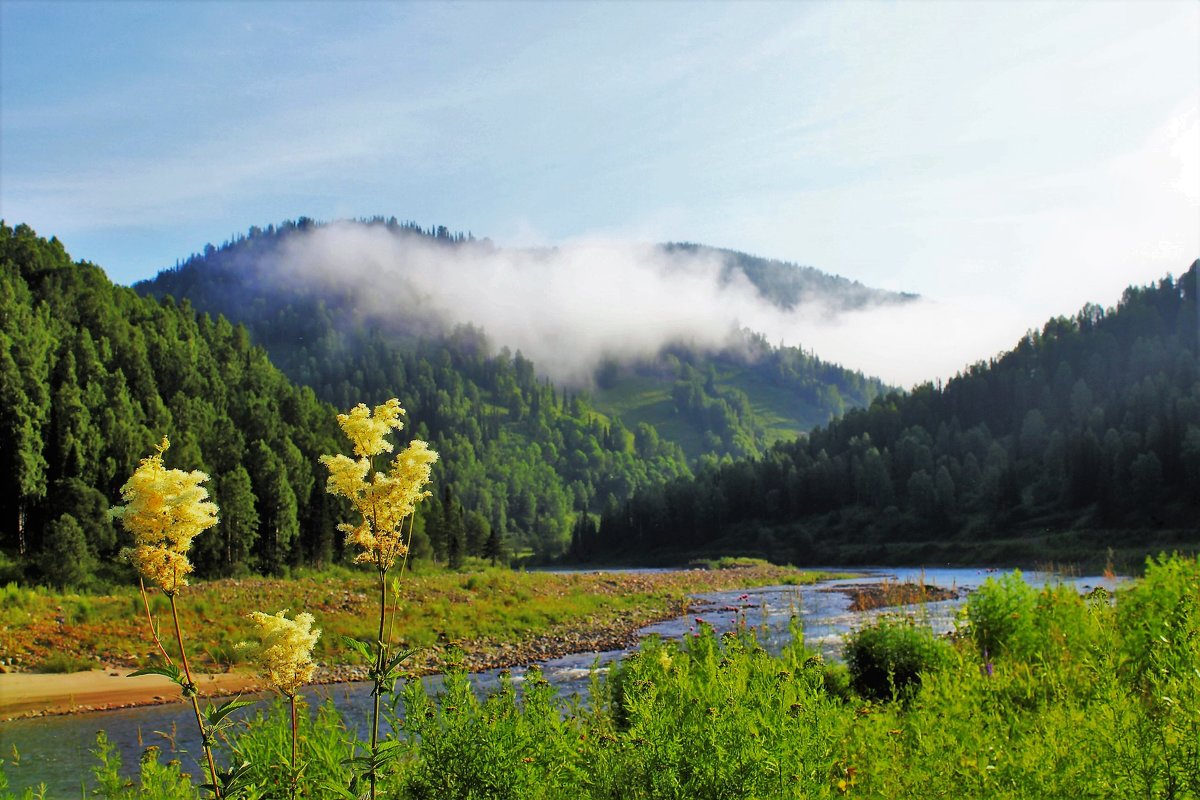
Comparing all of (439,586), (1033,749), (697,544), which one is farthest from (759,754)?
(697,544)

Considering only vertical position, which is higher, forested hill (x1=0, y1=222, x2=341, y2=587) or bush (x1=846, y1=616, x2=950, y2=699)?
forested hill (x1=0, y1=222, x2=341, y2=587)

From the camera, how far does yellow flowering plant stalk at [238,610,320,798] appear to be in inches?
202

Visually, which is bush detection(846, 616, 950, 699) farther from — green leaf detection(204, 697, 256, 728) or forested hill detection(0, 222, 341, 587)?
forested hill detection(0, 222, 341, 587)

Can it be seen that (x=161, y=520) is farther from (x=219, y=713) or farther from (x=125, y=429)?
(x=125, y=429)

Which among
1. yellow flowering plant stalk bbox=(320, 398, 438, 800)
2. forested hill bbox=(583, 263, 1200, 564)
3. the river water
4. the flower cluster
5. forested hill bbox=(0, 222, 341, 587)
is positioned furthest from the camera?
forested hill bbox=(583, 263, 1200, 564)

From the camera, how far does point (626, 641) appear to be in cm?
3700

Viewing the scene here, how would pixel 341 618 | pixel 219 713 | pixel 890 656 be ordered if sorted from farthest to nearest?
pixel 341 618
pixel 890 656
pixel 219 713

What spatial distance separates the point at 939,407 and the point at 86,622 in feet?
485

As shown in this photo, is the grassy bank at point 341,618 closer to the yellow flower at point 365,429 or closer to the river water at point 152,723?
the river water at point 152,723

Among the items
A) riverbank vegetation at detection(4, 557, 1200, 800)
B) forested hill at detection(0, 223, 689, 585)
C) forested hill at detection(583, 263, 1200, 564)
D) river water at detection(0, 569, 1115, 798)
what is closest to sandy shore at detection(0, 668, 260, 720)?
river water at detection(0, 569, 1115, 798)

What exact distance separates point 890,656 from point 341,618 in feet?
103

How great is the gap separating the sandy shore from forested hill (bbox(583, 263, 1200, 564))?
81.1 metres

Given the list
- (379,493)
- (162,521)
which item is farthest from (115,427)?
(379,493)

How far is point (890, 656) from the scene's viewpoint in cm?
1388
